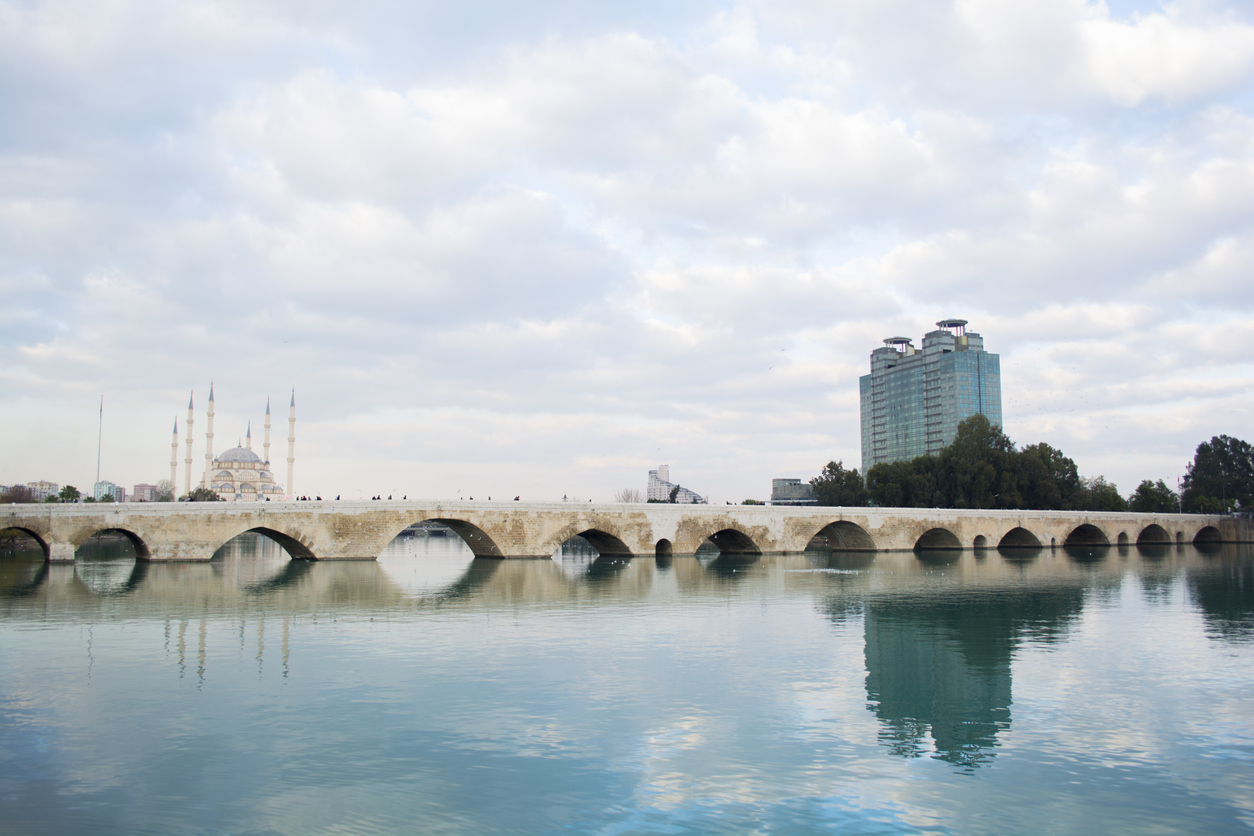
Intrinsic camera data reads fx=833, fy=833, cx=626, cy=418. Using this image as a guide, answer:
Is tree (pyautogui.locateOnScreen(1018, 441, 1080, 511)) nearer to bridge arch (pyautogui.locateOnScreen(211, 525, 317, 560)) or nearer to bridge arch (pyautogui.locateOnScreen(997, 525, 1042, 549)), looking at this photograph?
bridge arch (pyautogui.locateOnScreen(997, 525, 1042, 549))

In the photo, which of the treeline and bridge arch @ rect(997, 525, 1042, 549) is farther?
the treeline

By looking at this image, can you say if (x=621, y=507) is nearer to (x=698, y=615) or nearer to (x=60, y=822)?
(x=698, y=615)

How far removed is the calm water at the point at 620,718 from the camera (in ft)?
21.5

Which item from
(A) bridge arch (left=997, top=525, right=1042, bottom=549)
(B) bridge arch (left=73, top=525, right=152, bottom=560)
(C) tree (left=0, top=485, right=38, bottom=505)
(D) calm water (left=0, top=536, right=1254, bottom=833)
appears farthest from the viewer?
(C) tree (left=0, top=485, right=38, bottom=505)

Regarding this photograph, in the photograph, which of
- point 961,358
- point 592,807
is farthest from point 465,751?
point 961,358

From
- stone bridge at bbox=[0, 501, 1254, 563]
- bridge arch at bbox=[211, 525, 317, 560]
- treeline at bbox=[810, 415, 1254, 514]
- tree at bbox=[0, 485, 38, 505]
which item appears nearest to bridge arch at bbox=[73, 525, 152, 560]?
stone bridge at bbox=[0, 501, 1254, 563]

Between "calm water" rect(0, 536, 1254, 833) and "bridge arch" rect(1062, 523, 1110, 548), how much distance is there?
35.9m

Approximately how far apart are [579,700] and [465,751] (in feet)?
6.82

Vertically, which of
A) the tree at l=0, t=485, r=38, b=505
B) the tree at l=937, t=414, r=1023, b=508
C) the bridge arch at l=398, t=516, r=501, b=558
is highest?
the tree at l=937, t=414, r=1023, b=508

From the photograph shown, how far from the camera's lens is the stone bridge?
27.6 metres

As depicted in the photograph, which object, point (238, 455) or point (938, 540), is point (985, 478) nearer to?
point (938, 540)

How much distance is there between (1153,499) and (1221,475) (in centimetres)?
1012

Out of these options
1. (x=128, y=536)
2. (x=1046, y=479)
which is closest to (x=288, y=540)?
(x=128, y=536)

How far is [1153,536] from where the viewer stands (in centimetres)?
5534
